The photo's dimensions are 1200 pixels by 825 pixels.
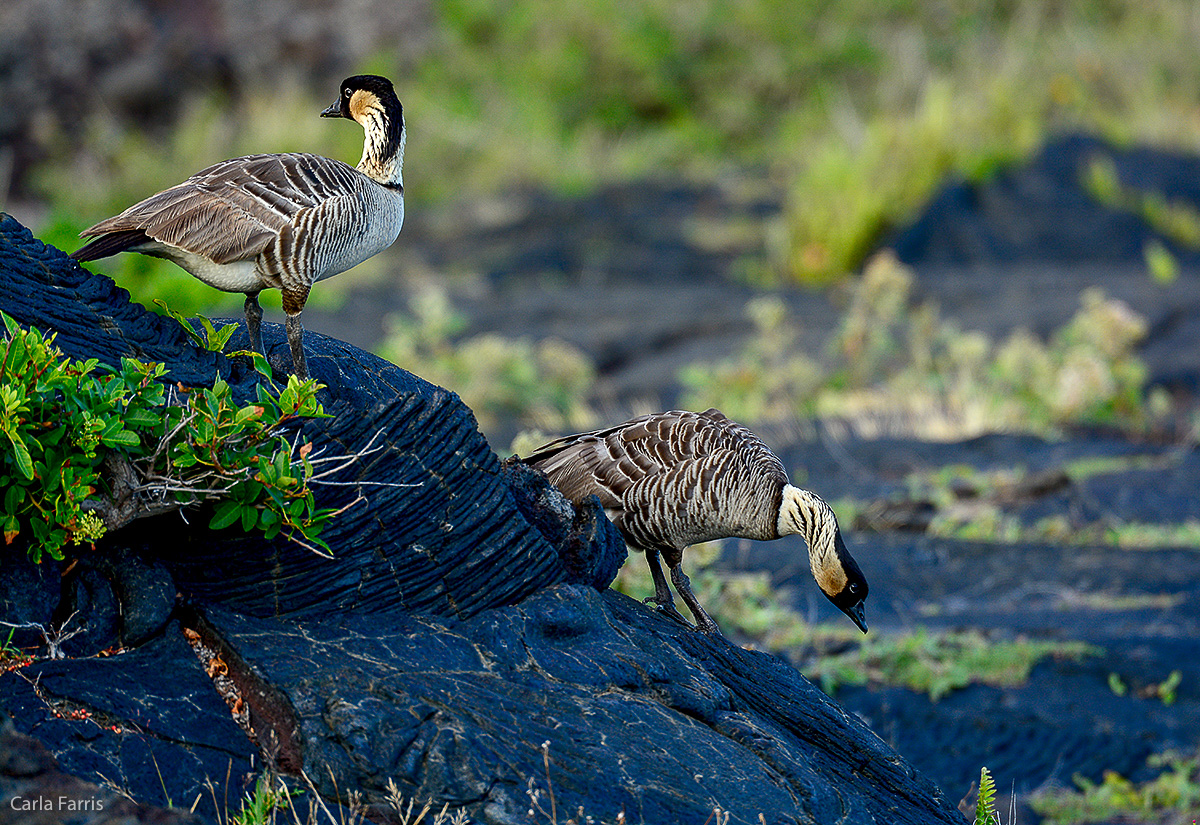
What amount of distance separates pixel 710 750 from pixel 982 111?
1880cm

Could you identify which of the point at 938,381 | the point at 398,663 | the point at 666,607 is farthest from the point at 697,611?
the point at 938,381

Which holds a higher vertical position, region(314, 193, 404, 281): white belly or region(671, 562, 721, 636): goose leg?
region(314, 193, 404, 281): white belly

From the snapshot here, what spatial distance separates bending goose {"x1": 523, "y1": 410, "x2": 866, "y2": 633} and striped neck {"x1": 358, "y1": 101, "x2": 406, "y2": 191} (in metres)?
1.47

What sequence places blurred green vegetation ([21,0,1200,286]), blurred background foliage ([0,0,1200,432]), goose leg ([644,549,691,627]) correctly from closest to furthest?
goose leg ([644,549,691,627]) < blurred background foliage ([0,0,1200,432]) < blurred green vegetation ([21,0,1200,286])

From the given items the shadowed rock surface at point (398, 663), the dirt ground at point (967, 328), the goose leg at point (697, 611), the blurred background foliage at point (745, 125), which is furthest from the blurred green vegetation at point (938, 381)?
the shadowed rock surface at point (398, 663)

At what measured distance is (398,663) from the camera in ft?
12.9

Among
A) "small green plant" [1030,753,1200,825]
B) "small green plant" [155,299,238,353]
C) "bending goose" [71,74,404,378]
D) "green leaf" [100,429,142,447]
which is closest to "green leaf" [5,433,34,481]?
"green leaf" [100,429,142,447]

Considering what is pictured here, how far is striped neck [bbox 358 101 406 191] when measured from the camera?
181 inches

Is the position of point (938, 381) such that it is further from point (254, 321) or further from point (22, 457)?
point (22, 457)

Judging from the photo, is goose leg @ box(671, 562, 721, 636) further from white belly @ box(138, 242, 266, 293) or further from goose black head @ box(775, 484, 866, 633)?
white belly @ box(138, 242, 266, 293)

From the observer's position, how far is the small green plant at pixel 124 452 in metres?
3.46

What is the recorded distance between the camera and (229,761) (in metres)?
3.67

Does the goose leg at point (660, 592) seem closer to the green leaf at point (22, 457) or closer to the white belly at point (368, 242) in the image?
the white belly at point (368, 242)

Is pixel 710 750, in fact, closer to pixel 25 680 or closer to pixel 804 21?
pixel 25 680
